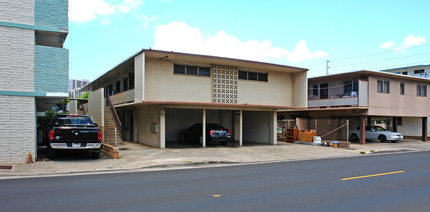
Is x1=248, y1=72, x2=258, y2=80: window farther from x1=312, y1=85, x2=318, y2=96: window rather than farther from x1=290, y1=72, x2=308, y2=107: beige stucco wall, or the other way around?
x1=312, y1=85, x2=318, y2=96: window

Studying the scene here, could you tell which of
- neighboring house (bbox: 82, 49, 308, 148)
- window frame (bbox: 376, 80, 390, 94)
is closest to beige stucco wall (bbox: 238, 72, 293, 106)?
neighboring house (bbox: 82, 49, 308, 148)

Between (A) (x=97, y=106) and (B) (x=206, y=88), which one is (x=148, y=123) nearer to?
(A) (x=97, y=106)

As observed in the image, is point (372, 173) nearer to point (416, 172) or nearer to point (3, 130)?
point (416, 172)

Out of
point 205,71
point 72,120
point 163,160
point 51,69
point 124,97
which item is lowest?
point 163,160

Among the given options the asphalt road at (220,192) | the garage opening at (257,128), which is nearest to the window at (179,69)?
the garage opening at (257,128)

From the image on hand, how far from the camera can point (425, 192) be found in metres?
8.20

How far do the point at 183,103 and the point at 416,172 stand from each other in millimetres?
11321

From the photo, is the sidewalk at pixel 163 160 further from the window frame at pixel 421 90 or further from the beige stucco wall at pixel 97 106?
the window frame at pixel 421 90

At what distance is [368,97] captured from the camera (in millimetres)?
25422

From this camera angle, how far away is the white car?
92.6 ft

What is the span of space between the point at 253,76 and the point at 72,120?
1213cm

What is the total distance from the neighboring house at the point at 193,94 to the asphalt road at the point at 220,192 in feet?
26.8

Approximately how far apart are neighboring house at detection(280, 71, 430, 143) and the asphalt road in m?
15.2

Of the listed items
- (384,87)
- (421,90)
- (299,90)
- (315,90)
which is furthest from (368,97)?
(421,90)
